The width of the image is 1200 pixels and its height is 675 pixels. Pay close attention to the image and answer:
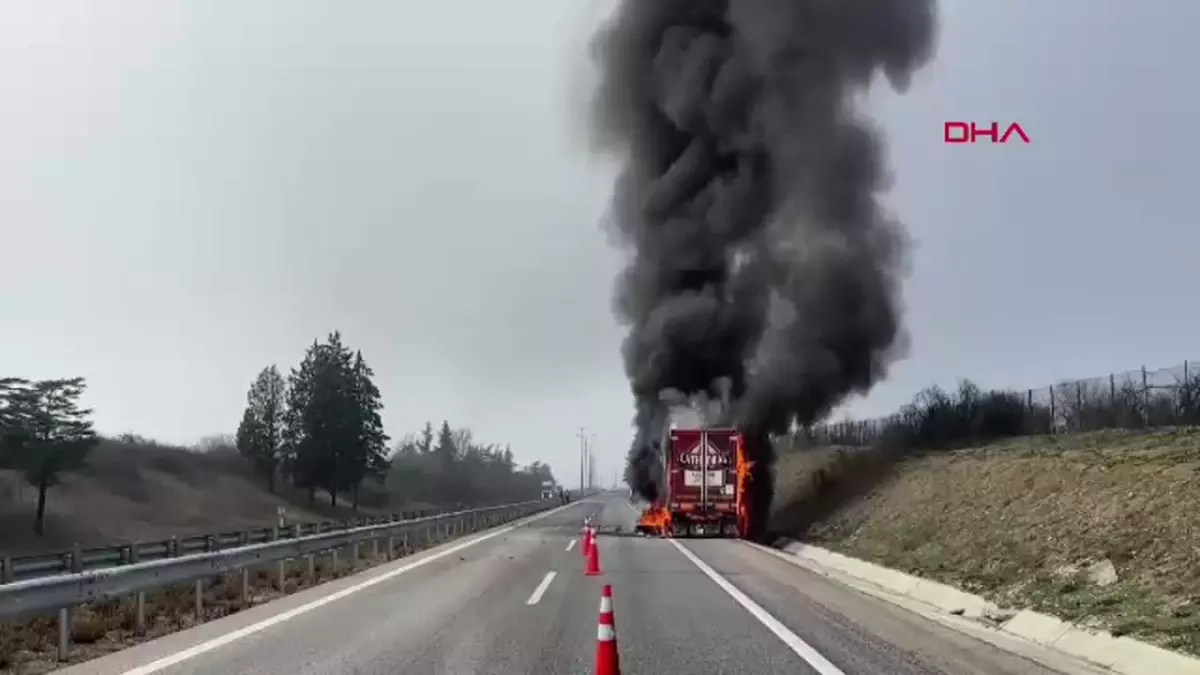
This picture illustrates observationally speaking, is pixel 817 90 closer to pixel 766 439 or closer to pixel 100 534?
pixel 766 439

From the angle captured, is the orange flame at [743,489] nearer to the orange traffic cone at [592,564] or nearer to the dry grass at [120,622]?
the orange traffic cone at [592,564]

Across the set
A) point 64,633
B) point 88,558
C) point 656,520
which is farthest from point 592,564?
point 656,520

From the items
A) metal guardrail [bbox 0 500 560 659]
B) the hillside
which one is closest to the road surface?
metal guardrail [bbox 0 500 560 659]

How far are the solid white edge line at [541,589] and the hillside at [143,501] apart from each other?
38.8 meters

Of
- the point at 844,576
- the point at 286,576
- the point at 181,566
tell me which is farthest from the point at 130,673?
the point at 844,576

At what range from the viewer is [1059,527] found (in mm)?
15078

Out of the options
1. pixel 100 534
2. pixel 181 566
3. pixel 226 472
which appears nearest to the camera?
pixel 181 566

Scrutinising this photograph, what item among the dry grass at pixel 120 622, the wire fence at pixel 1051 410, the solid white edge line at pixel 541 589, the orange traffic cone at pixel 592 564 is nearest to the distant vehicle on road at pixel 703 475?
the wire fence at pixel 1051 410

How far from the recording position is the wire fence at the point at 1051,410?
75.7 ft

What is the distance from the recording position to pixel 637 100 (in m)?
40.9

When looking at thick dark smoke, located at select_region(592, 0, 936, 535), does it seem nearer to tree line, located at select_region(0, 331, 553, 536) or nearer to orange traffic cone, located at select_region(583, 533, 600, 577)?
orange traffic cone, located at select_region(583, 533, 600, 577)

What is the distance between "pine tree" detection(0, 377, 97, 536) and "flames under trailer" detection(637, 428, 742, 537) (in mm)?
36328

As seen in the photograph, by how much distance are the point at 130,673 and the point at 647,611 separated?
20.1 feet

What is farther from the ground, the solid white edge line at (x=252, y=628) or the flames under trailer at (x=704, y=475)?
the flames under trailer at (x=704, y=475)
